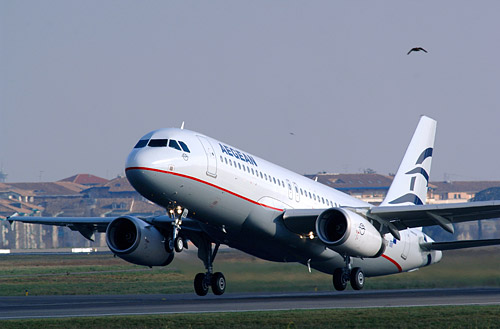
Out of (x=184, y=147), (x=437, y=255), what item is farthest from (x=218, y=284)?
(x=437, y=255)

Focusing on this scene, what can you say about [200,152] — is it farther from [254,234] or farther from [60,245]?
[60,245]

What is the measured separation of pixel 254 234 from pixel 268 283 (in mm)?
7738

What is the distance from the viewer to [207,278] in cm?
3734

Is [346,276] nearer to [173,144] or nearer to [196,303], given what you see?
[196,303]

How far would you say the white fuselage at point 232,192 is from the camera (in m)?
30.9

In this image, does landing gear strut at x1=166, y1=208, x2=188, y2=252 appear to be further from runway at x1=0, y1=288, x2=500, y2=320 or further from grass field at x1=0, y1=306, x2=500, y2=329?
grass field at x1=0, y1=306, x2=500, y2=329

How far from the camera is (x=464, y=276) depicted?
1677 inches

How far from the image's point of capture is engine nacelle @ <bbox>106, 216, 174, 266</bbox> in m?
36.7

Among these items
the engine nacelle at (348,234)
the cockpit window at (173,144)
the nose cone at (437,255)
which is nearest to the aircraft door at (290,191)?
the engine nacelle at (348,234)

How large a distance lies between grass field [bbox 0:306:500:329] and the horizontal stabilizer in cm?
1078

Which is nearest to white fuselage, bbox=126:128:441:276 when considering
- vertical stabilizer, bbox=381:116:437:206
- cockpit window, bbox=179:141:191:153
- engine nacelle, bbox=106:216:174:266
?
cockpit window, bbox=179:141:191:153

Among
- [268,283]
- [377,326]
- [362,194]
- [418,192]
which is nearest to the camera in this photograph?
[377,326]

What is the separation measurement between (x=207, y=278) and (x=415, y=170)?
50.6 feet

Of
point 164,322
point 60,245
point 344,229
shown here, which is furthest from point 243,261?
point 60,245
